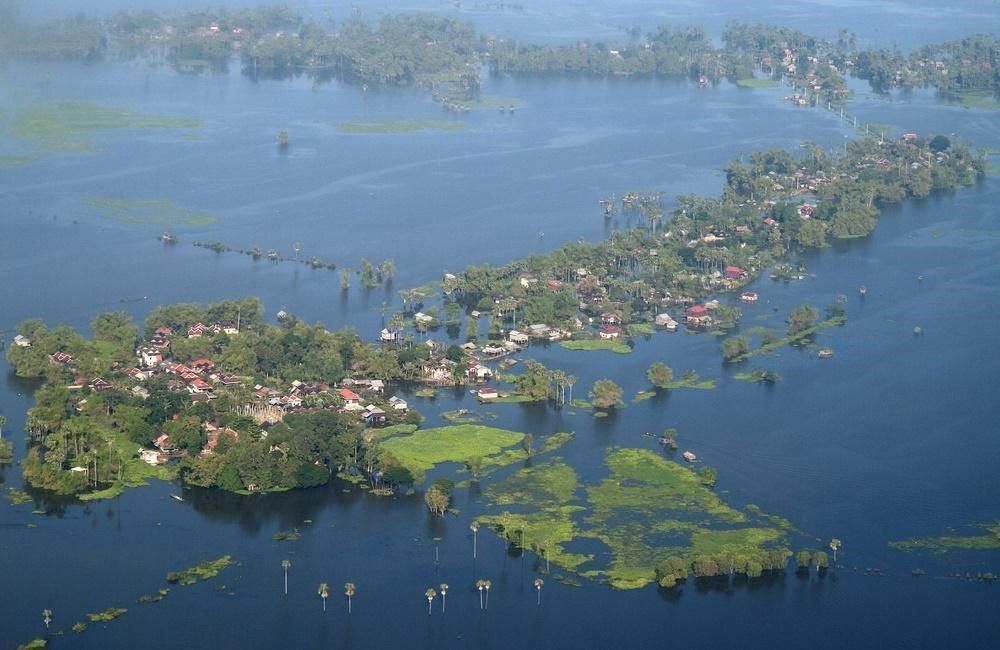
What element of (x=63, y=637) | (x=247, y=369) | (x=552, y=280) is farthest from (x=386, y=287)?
(x=63, y=637)

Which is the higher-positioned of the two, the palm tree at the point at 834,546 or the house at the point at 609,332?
the house at the point at 609,332

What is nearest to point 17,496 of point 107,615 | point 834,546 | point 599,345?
point 107,615

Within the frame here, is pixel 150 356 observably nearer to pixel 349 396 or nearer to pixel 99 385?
pixel 99 385

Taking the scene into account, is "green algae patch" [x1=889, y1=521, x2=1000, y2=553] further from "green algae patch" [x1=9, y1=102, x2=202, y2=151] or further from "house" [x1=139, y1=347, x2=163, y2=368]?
"green algae patch" [x1=9, y1=102, x2=202, y2=151]

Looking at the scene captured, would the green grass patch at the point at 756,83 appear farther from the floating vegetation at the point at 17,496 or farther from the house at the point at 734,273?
the floating vegetation at the point at 17,496

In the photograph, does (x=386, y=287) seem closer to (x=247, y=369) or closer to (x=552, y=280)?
(x=552, y=280)

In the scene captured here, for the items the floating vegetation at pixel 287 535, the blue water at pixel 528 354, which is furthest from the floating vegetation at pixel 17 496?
the floating vegetation at pixel 287 535
